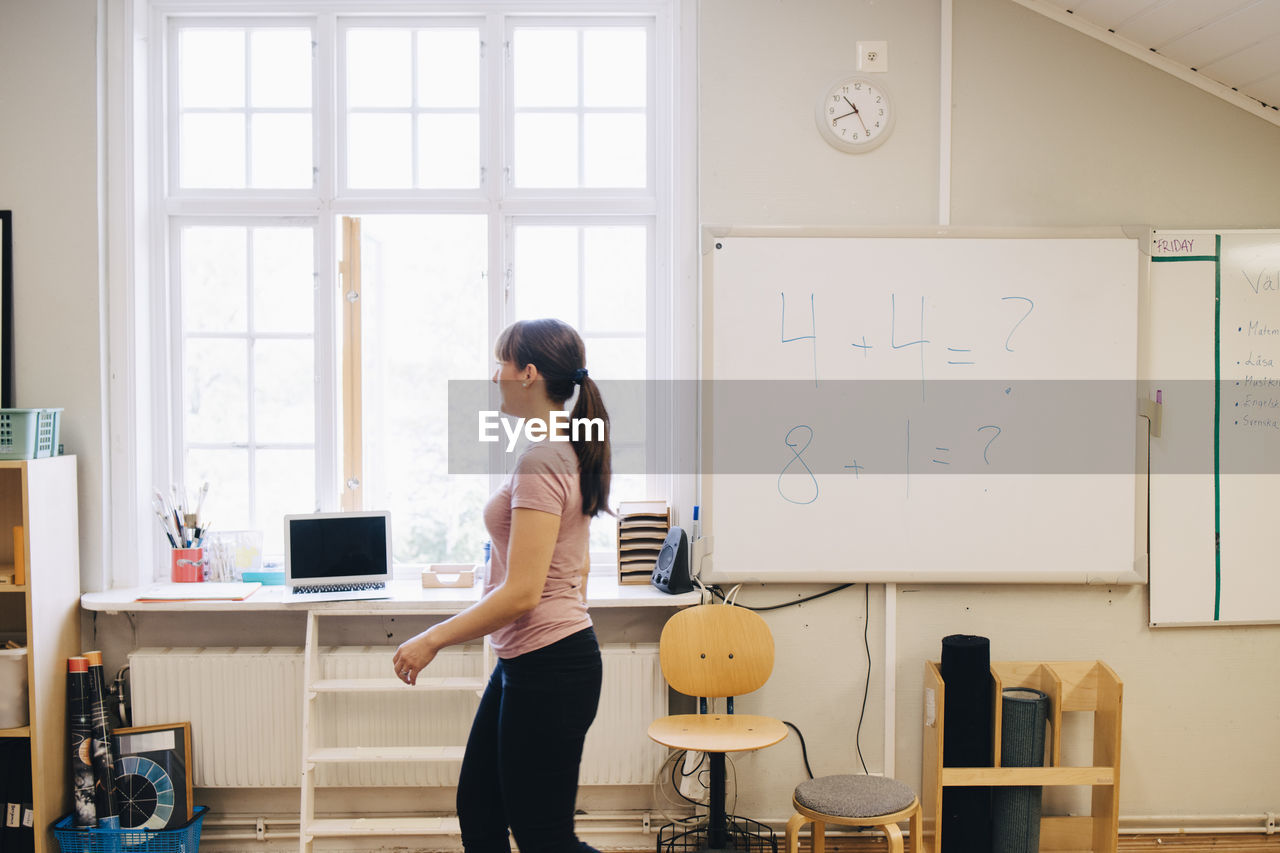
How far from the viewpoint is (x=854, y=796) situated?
7.29 ft

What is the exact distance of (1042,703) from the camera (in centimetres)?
247

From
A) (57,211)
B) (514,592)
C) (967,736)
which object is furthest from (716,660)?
(57,211)

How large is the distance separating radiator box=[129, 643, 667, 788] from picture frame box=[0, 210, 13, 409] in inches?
36.3

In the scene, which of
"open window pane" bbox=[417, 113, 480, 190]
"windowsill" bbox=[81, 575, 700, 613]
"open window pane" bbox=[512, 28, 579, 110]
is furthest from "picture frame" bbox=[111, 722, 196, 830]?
"open window pane" bbox=[512, 28, 579, 110]

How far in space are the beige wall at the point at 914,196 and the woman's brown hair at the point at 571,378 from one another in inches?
44.3

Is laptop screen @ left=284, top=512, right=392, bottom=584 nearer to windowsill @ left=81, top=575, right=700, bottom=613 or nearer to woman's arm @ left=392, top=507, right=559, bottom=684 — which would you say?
windowsill @ left=81, top=575, right=700, bottom=613

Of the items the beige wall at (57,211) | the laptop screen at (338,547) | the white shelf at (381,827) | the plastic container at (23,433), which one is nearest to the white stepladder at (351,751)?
the white shelf at (381,827)

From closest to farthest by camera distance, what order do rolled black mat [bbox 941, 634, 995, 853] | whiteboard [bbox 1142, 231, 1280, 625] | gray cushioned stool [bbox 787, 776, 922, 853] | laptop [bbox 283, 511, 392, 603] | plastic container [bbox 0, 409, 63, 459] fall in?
gray cushioned stool [bbox 787, 776, 922, 853] < plastic container [bbox 0, 409, 63, 459] < rolled black mat [bbox 941, 634, 995, 853] < laptop [bbox 283, 511, 392, 603] < whiteboard [bbox 1142, 231, 1280, 625]

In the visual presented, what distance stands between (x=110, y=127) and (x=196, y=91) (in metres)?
0.32

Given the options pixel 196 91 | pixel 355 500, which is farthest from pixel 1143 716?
pixel 196 91

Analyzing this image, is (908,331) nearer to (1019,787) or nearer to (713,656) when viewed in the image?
(713,656)

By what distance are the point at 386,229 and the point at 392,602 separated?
1.27 metres

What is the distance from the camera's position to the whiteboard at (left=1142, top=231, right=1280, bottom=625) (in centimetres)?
266

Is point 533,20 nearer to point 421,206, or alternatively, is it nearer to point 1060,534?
point 421,206
